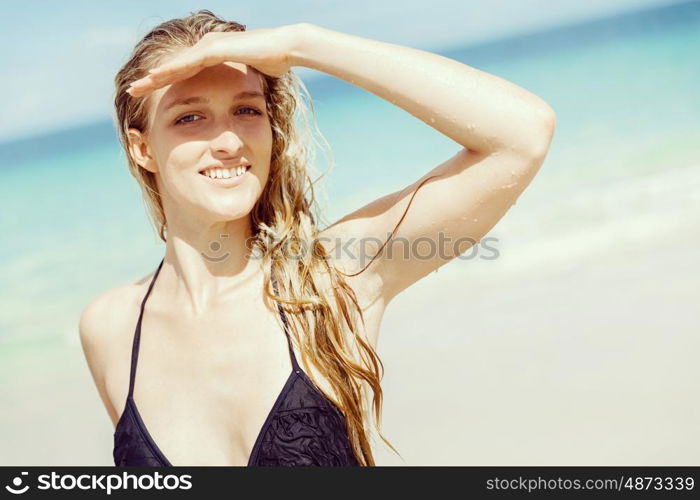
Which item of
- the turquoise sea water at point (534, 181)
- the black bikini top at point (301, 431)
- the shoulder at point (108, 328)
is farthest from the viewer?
the turquoise sea water at point (534, 181)

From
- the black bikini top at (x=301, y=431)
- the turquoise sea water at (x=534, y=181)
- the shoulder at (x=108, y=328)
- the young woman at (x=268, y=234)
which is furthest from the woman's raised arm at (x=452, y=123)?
the turquoise sea water at (x=534, y=181)

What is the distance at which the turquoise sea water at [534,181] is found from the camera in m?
6.24

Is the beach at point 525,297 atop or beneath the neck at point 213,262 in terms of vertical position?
atop

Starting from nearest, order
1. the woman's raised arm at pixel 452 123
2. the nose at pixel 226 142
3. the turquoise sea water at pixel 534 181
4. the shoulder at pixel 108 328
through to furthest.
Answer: the woman's raised arm at pixel 452 123 < the nose at pixel 226 142 < the shoulder at pixel 108 328 < the turquoise sea water at pixel 534 181

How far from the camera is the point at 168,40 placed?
110 inches

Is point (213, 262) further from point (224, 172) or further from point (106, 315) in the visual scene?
point (106, 315)

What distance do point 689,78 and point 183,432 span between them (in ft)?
22.3

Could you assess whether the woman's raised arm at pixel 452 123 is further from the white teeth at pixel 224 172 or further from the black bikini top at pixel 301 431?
the black bikini top at pixel 301 431

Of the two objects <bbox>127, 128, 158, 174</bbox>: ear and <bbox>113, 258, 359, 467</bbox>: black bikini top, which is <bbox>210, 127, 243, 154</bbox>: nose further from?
<bbox>113, 258, 359, 467</bbox>: black bikini top

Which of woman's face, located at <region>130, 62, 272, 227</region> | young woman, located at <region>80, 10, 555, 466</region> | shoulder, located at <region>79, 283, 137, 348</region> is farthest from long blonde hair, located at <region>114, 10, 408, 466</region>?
shoulder, located at <region>79, 283, 137, 348</region>

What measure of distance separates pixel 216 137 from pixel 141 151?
382 mm

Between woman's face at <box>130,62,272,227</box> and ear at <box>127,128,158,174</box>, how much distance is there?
0.50 ft

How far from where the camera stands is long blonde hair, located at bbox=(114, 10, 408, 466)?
105 inches


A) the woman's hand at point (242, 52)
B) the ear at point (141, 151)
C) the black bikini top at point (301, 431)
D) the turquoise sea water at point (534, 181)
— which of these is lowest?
the black bikini top at point (301, 431)
